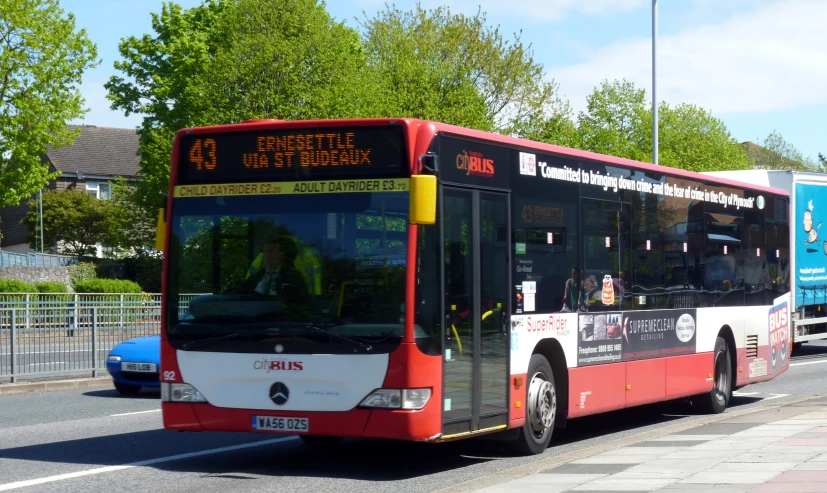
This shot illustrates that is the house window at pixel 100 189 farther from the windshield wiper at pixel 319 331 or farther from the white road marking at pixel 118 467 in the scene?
the windshield wiper at pixel 319 331

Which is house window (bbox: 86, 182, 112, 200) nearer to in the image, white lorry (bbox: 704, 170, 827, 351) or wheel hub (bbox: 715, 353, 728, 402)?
white lorry (bbox: 704, 170, 827, 351)

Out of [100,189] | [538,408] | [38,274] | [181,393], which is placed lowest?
[538,408]

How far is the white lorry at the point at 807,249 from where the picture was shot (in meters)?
24.8

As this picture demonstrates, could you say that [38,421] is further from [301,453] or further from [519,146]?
[519,146]

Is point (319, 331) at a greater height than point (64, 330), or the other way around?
point (319, 331)

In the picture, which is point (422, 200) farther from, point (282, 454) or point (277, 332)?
point (282, 454)

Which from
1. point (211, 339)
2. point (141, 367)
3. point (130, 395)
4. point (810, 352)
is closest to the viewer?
point (211, 339)

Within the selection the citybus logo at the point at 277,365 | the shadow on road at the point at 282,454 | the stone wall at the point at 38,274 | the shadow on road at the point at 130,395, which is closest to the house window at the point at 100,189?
the stone wall at the point at 38,274

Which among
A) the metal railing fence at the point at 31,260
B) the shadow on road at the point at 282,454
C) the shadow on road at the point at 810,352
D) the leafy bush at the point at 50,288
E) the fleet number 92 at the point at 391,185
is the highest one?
the metal railing fence at the point at 31,260

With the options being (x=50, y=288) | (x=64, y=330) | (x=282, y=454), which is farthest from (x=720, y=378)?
(x=50, y=288)

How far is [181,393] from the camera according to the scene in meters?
10.4

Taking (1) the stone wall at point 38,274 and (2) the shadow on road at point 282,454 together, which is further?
(1) the stone wall at point 38,274

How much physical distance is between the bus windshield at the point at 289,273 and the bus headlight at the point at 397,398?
370 millimetres

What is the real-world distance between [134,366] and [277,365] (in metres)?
9.17
